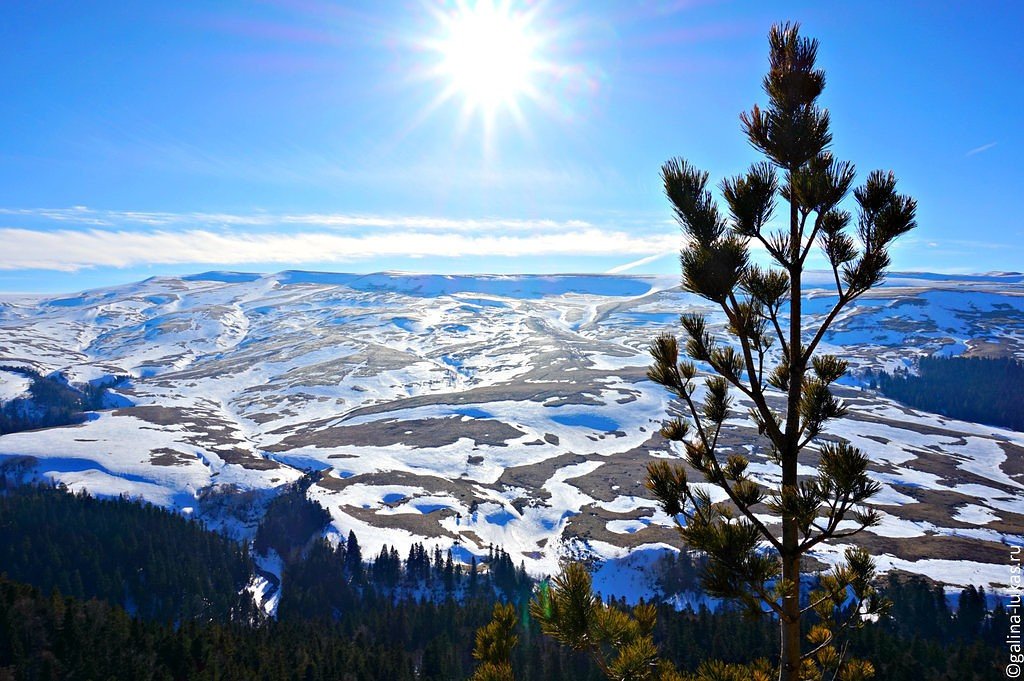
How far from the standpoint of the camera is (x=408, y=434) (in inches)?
5743

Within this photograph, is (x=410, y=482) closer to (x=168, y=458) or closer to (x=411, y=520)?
(x=411, y=520)

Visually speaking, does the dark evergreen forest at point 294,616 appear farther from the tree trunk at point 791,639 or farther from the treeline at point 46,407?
the treeline at point 46,407

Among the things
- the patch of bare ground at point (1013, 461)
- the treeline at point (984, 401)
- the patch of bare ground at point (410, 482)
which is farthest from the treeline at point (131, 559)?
the treeline at point (984, 401)

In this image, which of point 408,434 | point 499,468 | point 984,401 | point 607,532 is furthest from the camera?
point 984,401

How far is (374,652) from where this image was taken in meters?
57.8

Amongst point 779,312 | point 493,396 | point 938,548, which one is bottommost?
point 938,548

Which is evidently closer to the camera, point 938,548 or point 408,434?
point 938,548

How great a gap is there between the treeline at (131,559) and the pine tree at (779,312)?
90235 mm

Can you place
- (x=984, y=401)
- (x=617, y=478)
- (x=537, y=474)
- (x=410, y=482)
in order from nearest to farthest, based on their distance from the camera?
(x=410, y=482) < (x=617, y=478) < (x=537, y=474) < (x=984, y=401)

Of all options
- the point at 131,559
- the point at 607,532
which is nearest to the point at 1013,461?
the point at 607,532

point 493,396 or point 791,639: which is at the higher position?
point 791,639

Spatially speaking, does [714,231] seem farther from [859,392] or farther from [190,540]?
[859,392]

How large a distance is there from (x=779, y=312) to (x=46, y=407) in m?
242

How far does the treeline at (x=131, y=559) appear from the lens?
266ft
